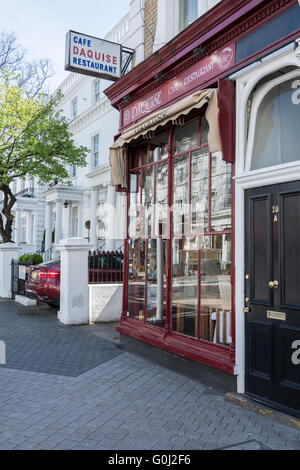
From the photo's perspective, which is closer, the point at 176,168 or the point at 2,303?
the point at 176,168

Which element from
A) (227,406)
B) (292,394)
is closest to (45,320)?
(227,406)

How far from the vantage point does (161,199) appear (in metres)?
6.77

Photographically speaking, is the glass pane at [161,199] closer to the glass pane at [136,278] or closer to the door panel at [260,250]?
the glass pane at [136,278]

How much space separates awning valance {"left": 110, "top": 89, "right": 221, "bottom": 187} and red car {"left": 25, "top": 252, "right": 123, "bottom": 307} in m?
3.30

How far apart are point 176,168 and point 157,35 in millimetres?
2866

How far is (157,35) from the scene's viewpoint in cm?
741

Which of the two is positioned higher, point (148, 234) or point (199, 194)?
point (199, 194)

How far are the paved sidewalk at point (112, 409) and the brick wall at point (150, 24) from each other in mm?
5867

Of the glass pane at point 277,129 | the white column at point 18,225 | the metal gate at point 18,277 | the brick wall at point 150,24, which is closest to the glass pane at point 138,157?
the brick wall at point 150,24

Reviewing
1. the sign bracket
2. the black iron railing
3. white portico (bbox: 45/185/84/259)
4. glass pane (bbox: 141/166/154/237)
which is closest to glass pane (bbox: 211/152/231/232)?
glass pane (bbox: 141/166/154/237)

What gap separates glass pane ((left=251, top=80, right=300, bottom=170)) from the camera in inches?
175

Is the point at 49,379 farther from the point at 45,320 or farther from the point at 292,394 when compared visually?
the point at 45,320

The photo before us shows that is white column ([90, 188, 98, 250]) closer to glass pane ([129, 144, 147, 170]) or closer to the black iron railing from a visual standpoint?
the black iron railing

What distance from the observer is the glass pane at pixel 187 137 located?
5960 millimetres
